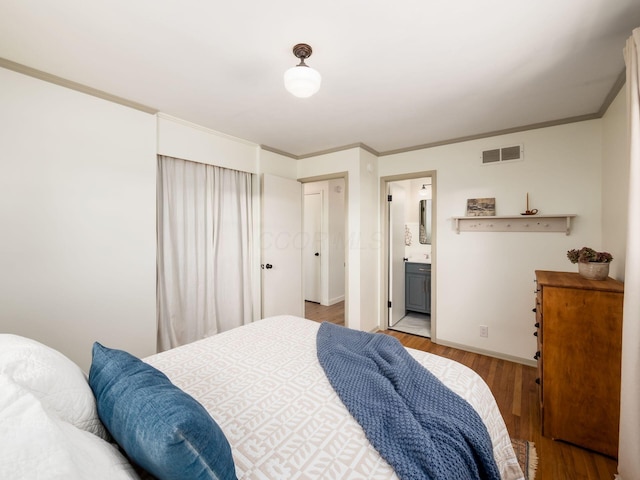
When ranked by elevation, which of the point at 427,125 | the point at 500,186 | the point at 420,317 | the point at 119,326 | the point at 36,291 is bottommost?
the point at 420,317

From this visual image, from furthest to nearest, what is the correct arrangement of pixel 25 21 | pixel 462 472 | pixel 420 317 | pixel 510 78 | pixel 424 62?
pixel 420 317, pixel 510 78, pixel 424 62, pixel 25 21, pixel 462 472

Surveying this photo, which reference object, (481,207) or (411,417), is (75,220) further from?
(481,207)

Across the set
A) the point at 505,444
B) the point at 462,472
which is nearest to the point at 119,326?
the point at 462,472

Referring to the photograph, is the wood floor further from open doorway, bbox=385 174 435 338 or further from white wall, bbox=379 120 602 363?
open doorway, bbox=385 174 435 338

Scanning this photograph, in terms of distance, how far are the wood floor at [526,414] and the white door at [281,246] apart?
1.61 metres

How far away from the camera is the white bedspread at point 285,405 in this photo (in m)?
0.88

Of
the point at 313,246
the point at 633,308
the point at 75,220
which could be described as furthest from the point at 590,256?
the point at 313,246

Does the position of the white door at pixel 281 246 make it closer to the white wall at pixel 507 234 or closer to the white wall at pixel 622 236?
the white wall at pixel 507 234

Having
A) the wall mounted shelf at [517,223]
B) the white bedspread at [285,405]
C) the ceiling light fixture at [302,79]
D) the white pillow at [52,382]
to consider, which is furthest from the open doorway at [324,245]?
the white pillow at [52,382]

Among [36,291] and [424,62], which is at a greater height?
[424,62]

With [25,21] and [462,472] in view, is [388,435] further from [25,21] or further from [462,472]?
[25,21]

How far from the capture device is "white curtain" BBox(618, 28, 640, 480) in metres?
1.32

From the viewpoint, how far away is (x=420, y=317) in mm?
4398

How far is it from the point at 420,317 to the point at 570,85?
11.0ft
